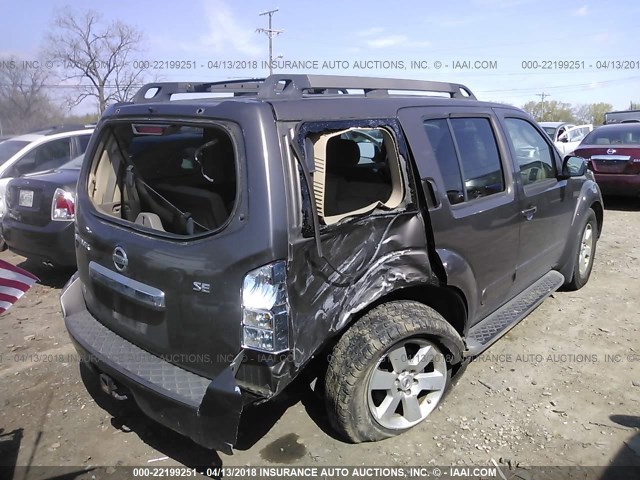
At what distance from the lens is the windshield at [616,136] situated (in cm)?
975

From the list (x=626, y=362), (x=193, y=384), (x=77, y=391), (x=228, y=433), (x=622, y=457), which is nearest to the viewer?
(x=228, y=433)

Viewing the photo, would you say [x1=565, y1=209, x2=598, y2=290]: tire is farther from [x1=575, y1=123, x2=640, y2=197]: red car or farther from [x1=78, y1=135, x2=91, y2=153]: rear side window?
[x1=78, y1=135, x2=91, y2=153]: rear side window

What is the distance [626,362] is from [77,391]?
403 cm

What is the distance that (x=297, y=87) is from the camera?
2512mm

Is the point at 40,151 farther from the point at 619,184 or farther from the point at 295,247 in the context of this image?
the point at 619,184

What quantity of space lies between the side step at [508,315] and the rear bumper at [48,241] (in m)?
4.08

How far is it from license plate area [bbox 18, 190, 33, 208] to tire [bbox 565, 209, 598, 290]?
221 inches

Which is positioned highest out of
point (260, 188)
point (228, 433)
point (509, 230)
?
point (260, 188)

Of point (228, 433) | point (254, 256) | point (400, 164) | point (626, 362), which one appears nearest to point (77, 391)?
point (228, 433)

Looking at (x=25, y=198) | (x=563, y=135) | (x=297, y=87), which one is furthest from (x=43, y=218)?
(x=563, y=135)

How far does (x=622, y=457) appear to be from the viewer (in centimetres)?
279

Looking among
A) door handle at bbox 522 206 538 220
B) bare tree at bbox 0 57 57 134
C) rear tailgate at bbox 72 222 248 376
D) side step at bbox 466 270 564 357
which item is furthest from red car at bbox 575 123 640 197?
bare tree at bbox 0 57 57 134

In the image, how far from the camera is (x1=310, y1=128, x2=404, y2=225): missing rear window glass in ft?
8.38

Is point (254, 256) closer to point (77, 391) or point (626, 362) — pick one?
point (77, 391)
